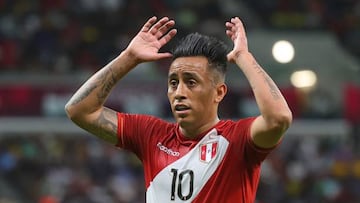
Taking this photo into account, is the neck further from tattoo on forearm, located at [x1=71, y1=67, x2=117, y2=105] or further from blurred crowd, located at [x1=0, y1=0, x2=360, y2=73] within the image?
blurred crowd, located at [x1=0, y1=0, x2=360, y2=73]

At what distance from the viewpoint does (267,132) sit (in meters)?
4.59

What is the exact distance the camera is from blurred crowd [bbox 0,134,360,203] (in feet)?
47.1

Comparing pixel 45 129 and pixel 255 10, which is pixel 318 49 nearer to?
pixel 255 10

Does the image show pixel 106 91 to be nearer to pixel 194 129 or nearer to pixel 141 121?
pixel 141 121

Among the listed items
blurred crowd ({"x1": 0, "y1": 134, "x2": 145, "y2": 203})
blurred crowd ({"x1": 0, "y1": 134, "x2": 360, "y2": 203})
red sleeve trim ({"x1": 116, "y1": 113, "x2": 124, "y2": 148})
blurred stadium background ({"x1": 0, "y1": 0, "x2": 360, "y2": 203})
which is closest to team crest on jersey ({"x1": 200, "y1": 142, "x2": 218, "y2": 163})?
red sleeve trim ({"x1": 116, "y1": 113, "x2": 124, "y2": 148})

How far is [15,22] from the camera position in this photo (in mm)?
17453

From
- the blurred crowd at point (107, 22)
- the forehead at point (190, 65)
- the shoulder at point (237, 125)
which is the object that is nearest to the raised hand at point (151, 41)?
the forehead at point (190, 65)

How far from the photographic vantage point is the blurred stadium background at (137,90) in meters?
14.7

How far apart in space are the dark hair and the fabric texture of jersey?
0.29m

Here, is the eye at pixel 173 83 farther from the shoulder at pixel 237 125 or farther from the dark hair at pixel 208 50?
the shoulder at pixel 237 125

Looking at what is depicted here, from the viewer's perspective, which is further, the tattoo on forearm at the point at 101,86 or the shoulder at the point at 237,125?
the tattoo on forearm at the point at 101,86

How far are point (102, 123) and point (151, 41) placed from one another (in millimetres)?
482

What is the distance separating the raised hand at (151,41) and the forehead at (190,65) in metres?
0.10

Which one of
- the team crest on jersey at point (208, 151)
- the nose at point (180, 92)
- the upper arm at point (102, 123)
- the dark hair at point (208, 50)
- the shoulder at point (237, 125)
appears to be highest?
the dark hair at point (208, 50)
